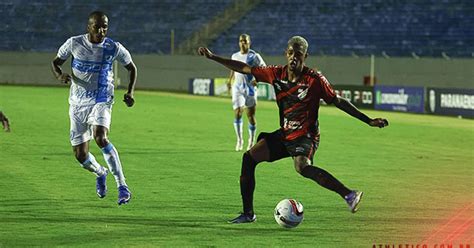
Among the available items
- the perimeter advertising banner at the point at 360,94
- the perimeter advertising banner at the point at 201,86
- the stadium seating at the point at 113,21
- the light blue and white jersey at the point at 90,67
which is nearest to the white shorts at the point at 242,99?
the light blue and white jersey at the point at 90,67

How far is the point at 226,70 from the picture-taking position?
5253 centimetres

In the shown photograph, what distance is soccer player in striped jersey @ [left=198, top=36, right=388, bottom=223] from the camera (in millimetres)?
10383

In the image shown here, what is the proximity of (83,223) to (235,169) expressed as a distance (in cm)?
657

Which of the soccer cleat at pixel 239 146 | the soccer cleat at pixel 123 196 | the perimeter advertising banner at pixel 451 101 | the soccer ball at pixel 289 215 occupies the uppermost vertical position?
the soccer ball at pixel 289 215

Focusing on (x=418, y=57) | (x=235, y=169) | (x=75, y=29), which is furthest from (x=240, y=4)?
(x=235, y=169)

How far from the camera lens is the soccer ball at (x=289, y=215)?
10.4 metres

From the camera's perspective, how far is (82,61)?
12211mm

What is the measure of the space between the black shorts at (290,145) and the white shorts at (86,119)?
2.22 meters

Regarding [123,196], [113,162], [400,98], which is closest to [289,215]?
[123,196]

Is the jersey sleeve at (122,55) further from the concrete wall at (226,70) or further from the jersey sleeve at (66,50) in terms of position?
the concrete wall at (226,70)

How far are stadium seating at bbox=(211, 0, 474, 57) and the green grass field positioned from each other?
66.4 ft

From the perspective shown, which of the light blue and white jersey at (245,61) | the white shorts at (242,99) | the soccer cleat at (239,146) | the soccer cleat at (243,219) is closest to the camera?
the soccer cleat at (243,219)

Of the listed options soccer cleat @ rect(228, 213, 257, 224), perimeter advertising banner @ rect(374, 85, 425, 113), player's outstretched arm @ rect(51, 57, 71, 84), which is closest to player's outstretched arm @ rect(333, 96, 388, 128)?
soccer cleat @ rect(228, 213, 257, 224)

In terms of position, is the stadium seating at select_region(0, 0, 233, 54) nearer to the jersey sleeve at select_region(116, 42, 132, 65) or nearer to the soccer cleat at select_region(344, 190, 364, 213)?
the jersey sleeve at select_region(116, 42, 132, 65)
